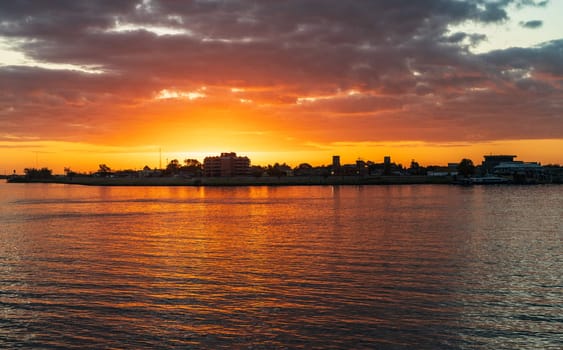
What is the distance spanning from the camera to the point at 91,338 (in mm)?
19953

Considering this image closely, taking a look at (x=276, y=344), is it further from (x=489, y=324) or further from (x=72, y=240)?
(x=72, y=240)

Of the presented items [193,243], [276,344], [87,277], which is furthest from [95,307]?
[193,243]

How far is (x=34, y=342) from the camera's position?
19672 millimetres

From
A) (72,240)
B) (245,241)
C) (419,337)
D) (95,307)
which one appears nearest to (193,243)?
(245,241)

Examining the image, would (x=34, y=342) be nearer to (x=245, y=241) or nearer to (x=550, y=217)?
(x=245, y=241)

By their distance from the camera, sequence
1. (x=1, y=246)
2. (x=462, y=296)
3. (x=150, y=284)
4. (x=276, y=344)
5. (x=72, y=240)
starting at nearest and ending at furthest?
(x=276, y=344), (x=462, y=296), (x=150, y=284), (x=1, y=246), (x=72, y=240)

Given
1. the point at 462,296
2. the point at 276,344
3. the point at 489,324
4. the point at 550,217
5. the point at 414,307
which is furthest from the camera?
the point at 550,217

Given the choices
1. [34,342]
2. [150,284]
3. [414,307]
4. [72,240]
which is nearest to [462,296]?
[414,307]

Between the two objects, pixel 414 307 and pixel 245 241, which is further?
pixel 245 241

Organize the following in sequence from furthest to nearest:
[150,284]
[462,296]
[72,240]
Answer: [72,240] → [150,284] → [462,296]

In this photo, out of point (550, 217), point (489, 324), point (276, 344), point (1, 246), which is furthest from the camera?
point (550, 217)

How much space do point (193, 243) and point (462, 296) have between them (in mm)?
26791

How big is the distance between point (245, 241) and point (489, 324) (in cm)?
2910

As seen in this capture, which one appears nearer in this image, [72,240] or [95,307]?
[95,307]
